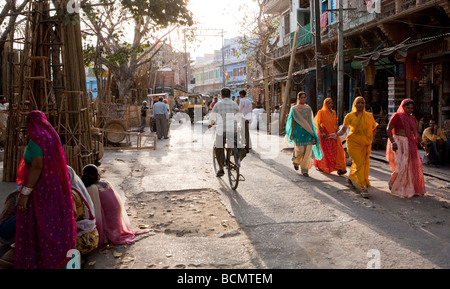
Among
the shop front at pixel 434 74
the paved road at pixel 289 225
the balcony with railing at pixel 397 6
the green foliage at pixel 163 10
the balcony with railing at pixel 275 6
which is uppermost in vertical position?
the balcony with railing at pixel 275 6

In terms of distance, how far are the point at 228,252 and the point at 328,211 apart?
6.83ft

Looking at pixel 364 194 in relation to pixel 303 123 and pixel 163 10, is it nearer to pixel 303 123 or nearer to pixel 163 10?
pixel 303 123

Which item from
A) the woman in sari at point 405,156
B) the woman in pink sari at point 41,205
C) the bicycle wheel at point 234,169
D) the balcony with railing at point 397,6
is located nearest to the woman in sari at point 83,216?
the woman in pink sari at point 41,205

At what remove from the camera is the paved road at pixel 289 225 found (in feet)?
13.6

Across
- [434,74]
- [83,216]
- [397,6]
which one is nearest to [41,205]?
[83,216]

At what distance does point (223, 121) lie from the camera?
791 centimetres

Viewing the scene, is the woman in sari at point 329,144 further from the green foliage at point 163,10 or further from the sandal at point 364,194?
the green foliage at point 163,10

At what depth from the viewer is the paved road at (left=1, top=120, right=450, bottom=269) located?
416cm

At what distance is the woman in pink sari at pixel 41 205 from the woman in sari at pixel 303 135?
5.75m

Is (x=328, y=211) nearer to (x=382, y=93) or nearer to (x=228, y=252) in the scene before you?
(x=228, y=252)

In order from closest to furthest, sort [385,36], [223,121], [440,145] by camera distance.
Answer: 1. [223,121]
2. [440,145]
3. [385,36]
